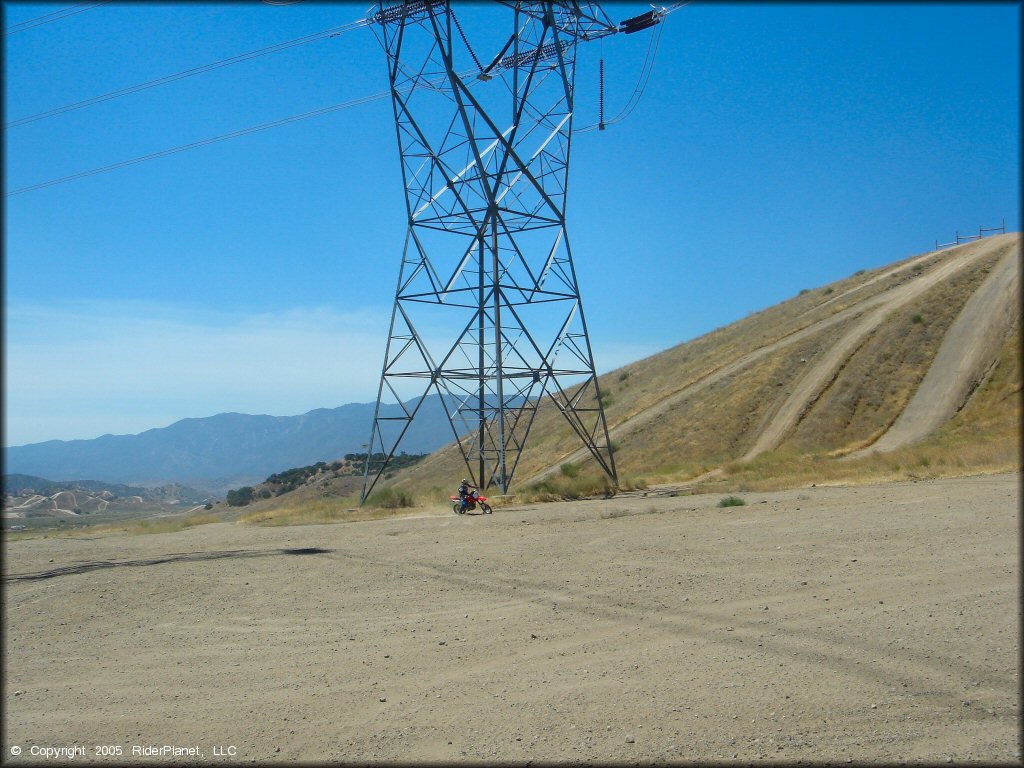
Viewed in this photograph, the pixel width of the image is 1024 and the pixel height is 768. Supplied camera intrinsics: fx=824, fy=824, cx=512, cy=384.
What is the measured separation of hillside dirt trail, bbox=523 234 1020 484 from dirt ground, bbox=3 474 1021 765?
1009 inches

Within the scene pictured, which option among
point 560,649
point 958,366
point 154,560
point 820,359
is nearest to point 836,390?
point 820,359

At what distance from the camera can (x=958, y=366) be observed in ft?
134

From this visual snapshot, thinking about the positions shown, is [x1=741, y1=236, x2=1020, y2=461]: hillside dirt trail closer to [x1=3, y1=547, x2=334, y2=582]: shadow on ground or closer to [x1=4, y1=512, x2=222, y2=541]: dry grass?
[x1=4, y1=512, x2=222, y2=541]: dry grass

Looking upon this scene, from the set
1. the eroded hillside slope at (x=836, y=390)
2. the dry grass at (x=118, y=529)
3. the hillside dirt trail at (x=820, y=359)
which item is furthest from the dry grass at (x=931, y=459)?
the dry grass at (x=118, y=529)

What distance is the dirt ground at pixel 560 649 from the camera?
757 centimetres

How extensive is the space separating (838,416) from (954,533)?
2774 cm

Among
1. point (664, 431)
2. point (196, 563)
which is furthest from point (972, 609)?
point (664, 431)

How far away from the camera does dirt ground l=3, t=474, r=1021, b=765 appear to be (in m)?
7.57

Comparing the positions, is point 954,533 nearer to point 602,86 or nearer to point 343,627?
point 343,627

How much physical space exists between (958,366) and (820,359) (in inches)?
328

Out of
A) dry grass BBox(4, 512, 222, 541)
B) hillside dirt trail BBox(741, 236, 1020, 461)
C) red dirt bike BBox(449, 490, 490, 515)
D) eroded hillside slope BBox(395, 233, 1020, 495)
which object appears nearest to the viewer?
red dirt bike BBox(449, 490, 490, 515)

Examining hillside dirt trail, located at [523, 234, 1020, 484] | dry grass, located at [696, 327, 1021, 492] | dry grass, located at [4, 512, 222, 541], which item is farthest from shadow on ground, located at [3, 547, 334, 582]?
hillside dirt trail, located at [523, 234, 1020, 484]

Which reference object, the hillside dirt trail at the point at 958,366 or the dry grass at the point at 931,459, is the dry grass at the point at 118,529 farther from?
the hillside dirt trail at the point at 958,366

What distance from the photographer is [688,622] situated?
10492 mm
